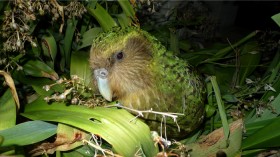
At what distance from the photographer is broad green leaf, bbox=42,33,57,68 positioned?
0.91 m

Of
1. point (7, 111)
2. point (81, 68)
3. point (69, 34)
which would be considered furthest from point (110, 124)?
point (69, 34)

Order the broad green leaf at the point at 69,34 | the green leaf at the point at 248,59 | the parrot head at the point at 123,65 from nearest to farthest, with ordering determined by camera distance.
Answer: the parrot head at the point at 123,65 → the broad green leaf at the point at 69,34 → the green leaf at the point at 248,59

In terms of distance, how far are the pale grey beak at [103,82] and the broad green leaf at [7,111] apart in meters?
0.19

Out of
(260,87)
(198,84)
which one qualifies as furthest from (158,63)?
(260,87)

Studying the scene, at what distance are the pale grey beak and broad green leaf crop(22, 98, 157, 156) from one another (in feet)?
0.30

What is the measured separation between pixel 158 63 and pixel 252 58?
0.65m

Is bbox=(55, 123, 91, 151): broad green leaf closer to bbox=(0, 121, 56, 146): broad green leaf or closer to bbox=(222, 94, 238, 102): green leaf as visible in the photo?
bbox=(0, 121, 56, 146): broad green leaf

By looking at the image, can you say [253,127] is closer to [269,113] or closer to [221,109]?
[269,113]

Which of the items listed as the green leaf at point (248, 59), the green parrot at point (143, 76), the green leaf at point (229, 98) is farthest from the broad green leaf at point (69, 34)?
the green leaf at point (248, 59)

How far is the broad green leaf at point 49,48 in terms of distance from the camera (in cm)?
91

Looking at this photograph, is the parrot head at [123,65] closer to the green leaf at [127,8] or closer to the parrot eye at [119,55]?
the parrot eye at [119,55]

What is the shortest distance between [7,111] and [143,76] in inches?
12.3

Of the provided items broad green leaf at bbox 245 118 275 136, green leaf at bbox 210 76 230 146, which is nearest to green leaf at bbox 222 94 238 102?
broad green leaf at bbox 245 118 275 136

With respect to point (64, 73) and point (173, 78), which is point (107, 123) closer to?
point (173, 78)
